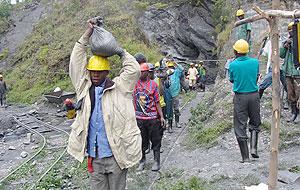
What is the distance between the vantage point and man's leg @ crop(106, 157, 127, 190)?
420 centimetres

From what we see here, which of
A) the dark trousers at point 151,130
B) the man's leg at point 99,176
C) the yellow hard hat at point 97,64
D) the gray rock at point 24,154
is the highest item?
the yellow hard hat at point 97,64

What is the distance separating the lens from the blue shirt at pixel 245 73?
20.7 feet

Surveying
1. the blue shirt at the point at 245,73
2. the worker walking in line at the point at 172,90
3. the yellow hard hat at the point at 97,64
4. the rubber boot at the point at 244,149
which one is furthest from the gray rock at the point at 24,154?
the yellow hard hat at the point at 97,64

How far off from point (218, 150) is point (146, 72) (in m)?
2.52

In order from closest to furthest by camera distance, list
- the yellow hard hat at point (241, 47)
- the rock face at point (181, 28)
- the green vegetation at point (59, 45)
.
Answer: the yellow hard hat at point (241, 47) < the green vegetation at point (59, 45) < the rock face at point (181, 28)

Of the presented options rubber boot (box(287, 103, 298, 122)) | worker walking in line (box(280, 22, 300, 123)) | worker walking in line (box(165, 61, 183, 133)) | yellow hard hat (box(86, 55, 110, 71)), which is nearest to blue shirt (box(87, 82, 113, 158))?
yellow hard hat (box(86, 55, 110, 71))

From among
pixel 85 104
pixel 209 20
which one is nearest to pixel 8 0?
pixel 209 20

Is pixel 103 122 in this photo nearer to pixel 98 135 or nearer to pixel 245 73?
pixel 98 135

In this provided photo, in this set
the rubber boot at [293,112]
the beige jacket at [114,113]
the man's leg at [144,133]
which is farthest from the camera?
the rubber boot at [293,112]

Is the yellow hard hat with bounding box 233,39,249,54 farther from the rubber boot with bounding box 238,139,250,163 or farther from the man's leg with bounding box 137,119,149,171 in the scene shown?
the man's leg with bounding box 137,119,149,171

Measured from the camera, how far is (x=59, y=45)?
25000 mm

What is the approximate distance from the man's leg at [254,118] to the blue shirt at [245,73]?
0.46 feet

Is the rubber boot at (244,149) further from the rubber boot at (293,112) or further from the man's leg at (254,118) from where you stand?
the rubber boot at (293,112)

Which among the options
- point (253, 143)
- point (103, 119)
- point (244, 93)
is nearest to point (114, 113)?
point (103, 119)
